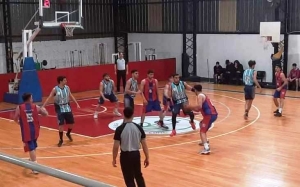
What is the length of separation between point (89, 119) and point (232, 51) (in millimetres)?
11702

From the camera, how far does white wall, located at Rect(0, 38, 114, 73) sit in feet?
84.2

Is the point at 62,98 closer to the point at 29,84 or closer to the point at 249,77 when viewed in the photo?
the point at 249,77

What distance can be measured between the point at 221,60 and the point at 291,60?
4.16m

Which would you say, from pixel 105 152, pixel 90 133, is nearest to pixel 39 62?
pixel 90 133

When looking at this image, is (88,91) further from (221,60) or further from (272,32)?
(272,32)

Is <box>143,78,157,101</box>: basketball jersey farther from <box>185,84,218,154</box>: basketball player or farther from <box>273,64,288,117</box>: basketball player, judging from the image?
<box>273,64,288,117</box>: basketball player

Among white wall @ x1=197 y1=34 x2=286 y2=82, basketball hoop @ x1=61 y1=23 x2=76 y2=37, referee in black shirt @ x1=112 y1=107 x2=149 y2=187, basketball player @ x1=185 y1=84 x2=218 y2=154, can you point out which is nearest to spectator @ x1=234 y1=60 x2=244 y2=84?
white wall @ x1=197 y1=34 x2=286 y2=82

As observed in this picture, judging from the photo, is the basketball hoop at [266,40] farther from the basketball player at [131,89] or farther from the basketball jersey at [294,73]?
the basketball player at [131,89]

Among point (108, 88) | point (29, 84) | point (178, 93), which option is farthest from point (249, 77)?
point (29, 84)

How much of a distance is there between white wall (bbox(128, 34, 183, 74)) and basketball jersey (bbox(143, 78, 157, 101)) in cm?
1389

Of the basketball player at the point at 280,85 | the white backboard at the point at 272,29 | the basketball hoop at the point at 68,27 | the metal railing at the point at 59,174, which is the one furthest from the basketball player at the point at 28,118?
the white backboard at the point at 272,29

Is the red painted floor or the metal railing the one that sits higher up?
the metal railing

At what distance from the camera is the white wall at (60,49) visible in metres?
25.7

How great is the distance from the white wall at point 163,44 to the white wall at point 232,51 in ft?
4.46
